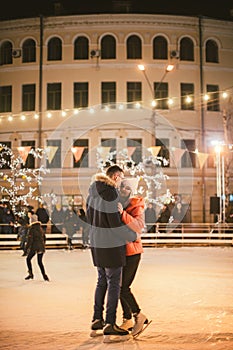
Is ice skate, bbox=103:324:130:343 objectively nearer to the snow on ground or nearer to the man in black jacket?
→ the man in black jacket

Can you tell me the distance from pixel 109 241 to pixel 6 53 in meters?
28.3

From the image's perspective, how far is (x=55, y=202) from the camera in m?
30.9

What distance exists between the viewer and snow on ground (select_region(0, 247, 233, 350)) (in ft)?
19.9

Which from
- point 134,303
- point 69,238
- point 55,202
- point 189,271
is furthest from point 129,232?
point 55,202

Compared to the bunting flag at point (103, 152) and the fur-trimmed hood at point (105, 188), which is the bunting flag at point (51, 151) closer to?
the bunting flag at point (103, 152)

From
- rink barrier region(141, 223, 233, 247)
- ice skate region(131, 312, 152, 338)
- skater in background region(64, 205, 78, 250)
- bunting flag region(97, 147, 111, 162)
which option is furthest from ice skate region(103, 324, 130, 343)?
bunting flag region(97, 147, 111, 162)

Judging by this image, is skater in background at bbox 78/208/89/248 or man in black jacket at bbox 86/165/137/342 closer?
man in black jacket at bbox 86/165/137/342

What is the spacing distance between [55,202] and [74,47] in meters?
9.33

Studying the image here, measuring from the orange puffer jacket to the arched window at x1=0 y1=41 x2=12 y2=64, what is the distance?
27.6 metres

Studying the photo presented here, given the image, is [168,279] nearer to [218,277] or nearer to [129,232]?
[218,277]

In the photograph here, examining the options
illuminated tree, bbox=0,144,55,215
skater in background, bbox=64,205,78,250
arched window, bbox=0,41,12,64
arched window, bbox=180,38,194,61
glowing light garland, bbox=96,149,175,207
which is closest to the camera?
skater in background, bbox=64,205,78,250

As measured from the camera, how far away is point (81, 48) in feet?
105

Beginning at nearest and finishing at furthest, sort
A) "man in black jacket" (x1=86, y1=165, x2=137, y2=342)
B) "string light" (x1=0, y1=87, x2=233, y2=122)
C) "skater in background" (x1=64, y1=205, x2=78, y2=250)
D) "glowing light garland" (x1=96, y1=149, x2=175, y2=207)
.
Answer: "man in black jacket" (x1=86, y1=165, x2=137, y2=342)
"skater in background" (x1=64, y1=205, x2=78, y2=250)
"glowing light garland" (x1=96, y1=149, x2=175, y2=207)
"string light" (x1=0, y1=87, x2=233, y2=122)

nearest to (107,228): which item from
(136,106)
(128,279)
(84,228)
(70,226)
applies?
(128,279)
